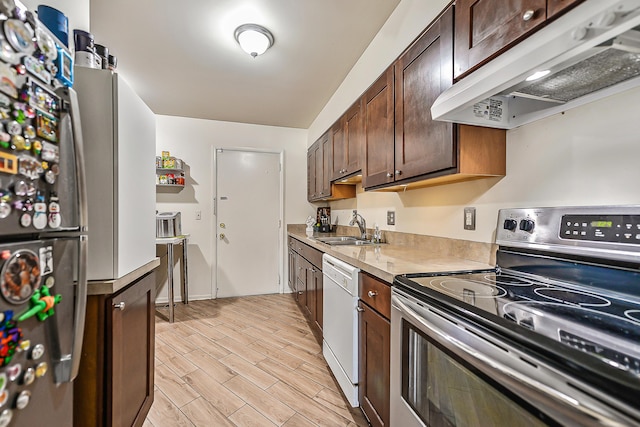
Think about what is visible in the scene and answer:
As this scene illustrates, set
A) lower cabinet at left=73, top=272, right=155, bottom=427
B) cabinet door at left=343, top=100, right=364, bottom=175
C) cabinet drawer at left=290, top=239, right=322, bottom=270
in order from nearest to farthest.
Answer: lower cabinet at left=73, top=272, right=155, bottom=427 → cabinet door at left=343, top=100, right=364, bottom=175 → cabinet drawer at left=290, top=239, right=322, bottom=270

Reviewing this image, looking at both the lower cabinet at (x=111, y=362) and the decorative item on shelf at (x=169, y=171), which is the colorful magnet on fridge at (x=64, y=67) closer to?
the lower cabinet at (x=111, y=362)

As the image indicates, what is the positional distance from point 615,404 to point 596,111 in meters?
0.98

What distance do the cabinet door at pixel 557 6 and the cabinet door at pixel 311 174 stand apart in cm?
285

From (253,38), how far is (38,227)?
1.78m

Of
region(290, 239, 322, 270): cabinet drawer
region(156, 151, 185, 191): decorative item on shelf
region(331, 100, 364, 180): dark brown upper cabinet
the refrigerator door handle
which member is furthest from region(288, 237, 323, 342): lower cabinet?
region(156, 151, 185, 191): decorative item on shelf

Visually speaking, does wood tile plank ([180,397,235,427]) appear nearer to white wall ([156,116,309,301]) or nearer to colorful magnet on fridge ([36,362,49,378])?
colorful magnet on fridge ([36,362,49,378])

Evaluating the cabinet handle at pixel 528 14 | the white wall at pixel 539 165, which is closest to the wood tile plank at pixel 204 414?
the white wall at pixel 539 165

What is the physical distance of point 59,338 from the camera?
2.60 feet

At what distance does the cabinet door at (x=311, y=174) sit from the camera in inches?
141

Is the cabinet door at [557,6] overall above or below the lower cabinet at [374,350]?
above

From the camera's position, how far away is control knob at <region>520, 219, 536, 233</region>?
3.62ft

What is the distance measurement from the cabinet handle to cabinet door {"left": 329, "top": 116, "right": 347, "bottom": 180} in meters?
1.63

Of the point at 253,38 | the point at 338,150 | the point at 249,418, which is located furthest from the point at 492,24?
the point at 249,418

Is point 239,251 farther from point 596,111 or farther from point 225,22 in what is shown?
point 596,111
